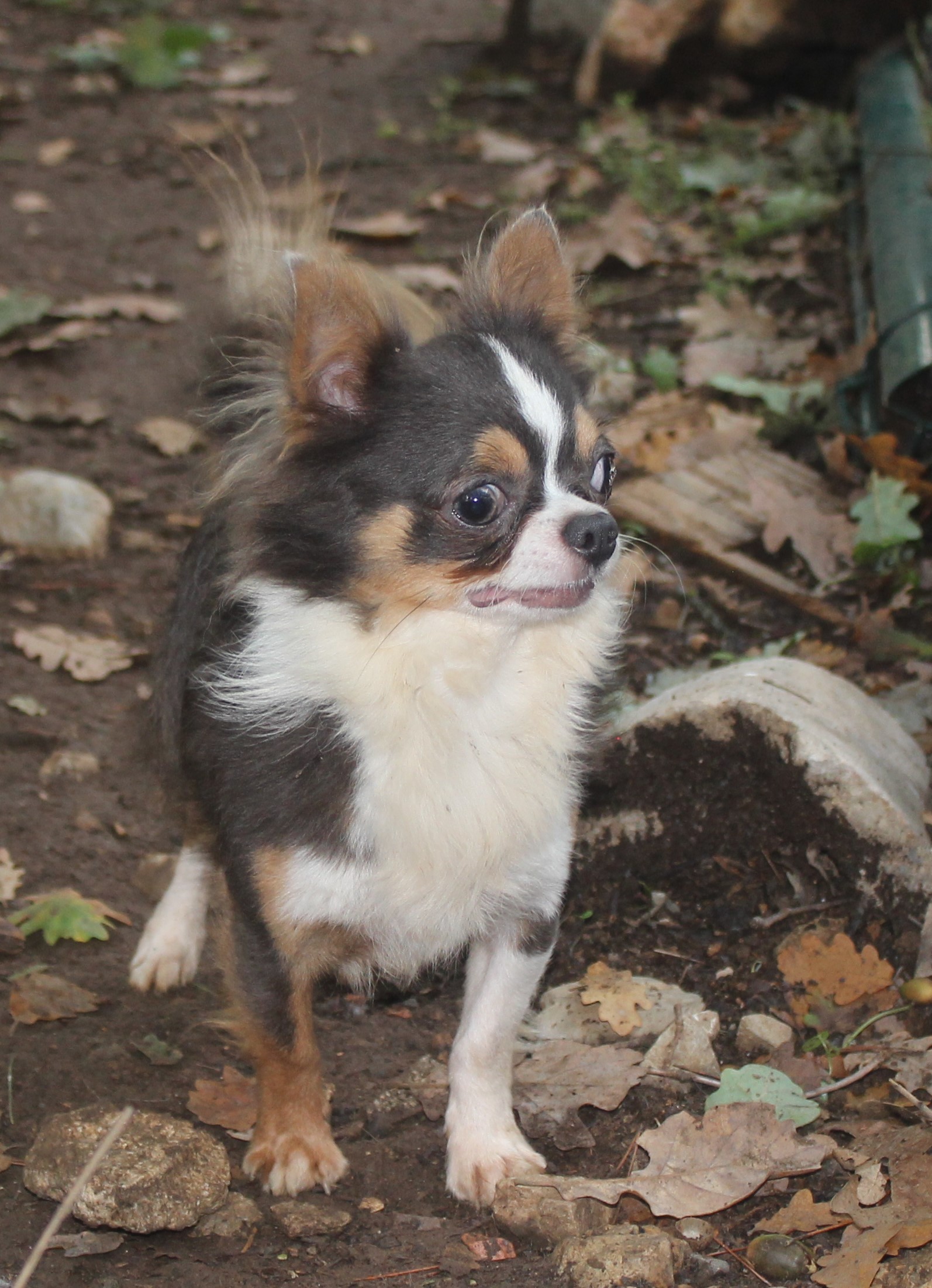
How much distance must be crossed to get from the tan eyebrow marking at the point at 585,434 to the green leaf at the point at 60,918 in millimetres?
1811

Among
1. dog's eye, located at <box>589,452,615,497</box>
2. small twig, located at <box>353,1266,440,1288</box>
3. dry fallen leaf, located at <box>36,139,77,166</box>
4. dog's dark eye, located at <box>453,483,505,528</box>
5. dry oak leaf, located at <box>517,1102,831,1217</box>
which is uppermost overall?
dog's dark eye, located at <box>453,483,505,528</box>

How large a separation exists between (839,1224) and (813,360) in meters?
3.70

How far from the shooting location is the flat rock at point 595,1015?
3.36 m

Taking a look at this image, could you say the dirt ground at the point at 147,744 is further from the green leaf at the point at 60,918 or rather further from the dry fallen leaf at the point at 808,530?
the dry fallen leaf at the point at 808,530

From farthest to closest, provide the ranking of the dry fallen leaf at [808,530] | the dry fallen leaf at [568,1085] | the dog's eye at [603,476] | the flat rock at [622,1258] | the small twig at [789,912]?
the dry fallen leaf at [808,530]
the small twig at [789,912]
the dry fallen leaf at [568,1085]
the dog's eye at [603,476]
the flat rock at [622,1258]

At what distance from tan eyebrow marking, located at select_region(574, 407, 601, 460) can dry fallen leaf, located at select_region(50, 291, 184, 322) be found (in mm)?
4393

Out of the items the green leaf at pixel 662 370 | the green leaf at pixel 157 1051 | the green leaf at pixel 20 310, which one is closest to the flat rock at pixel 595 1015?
the green leaf at pixel 157 1051

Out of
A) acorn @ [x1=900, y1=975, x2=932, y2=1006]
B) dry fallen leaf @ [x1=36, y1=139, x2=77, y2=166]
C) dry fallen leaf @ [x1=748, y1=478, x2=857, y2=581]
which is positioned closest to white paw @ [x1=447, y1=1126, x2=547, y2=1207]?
acorn @ [x1=900, y1=975, x2=932, y2=1006]

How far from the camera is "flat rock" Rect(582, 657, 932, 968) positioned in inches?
132

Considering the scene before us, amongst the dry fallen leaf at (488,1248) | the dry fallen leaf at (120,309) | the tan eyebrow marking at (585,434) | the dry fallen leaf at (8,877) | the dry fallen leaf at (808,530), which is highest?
the tan eyebrow marking at (585,434)

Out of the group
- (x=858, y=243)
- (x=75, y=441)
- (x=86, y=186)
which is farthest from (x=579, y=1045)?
(x=86, y=186)

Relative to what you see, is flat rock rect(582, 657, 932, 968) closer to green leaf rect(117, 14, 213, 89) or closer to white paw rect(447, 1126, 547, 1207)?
white paw rect(447, 1126, 547, 1207)

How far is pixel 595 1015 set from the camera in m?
3.47

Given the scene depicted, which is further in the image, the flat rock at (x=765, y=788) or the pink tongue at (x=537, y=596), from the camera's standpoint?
the flat rock at (x=765, y=788)
